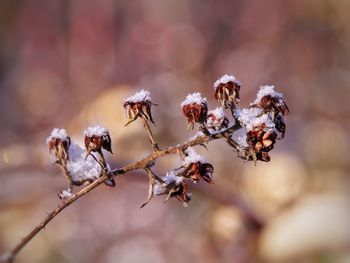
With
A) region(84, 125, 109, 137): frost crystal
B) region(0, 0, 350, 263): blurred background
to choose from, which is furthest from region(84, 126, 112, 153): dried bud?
region(0, 0, 350, 263): blurred background

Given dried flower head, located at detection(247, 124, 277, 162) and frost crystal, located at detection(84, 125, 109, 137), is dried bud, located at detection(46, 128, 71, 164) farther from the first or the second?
dried flower head, located at detection(247, 124, 277, 162)

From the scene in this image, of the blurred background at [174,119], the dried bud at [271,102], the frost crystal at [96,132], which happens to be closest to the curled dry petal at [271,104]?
the dried bud at [271,102]

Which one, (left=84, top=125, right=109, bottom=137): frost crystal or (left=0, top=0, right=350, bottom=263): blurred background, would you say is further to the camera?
(left=0, top=0, right=350, bottom=263): blurred background

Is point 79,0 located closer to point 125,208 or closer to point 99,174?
point 125,208

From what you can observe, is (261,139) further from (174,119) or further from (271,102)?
(174,119)

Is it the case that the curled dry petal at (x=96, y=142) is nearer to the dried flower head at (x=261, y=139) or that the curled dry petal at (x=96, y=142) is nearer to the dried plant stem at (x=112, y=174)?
the dried plant stem at (x=112, y=174)

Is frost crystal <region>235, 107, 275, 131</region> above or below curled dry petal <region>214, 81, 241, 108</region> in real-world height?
below
